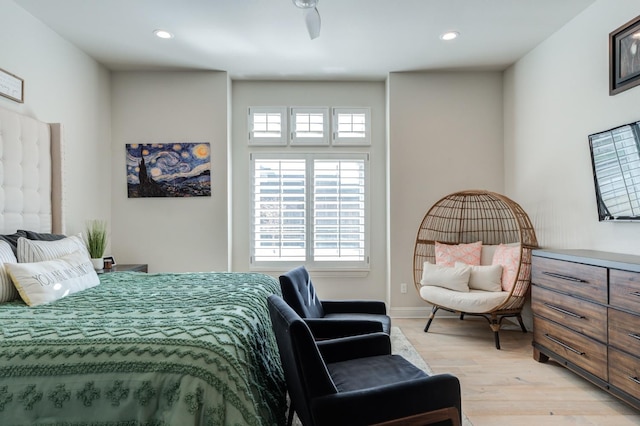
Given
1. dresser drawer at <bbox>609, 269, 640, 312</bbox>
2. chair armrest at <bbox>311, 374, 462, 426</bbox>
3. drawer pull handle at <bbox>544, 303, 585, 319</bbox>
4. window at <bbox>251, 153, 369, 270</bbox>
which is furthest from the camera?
window at <bbox>251, 153, 369, 270</bbox>

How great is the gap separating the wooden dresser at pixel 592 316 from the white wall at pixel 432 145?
1.57m

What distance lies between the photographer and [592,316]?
254cm

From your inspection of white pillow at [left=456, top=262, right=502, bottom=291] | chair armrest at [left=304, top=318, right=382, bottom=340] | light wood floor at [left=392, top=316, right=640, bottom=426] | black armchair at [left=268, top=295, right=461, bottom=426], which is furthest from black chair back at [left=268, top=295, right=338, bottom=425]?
white pillow at [left=456, top=262, right=502, bottom=291]

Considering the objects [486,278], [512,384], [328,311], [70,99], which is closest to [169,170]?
[70,99]

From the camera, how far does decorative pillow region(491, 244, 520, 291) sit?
3.70 metres

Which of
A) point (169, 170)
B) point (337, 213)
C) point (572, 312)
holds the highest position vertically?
point (169, 170)

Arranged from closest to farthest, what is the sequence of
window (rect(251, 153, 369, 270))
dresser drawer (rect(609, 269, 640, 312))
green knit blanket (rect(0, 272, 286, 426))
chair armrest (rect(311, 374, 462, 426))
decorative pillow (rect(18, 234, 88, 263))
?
1. green knit blanket (rect(0, 272, 286, 426))
2. chair armrest (rect(311, 374, 462, 426))
3. dresser drawer (rect(609, 269, 640, 312))
4. decorative pillow (rect(18, 234, 88, 263))
5. window (rect(251, 153, 369, 270))

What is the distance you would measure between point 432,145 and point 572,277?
2.29 meters

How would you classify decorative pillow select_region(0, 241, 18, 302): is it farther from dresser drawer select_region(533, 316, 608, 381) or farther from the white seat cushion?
dresser drawer select_region(533, 316, 608, 381)

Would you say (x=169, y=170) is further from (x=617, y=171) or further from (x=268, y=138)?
(x=617, y=171)

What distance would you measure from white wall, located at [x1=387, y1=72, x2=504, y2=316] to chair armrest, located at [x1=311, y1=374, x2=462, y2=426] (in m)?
2.99

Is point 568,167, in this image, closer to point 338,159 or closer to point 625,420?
point 625,420

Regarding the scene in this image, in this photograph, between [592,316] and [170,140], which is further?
[170,140]

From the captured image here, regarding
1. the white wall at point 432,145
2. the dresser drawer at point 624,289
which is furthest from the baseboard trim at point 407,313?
the dresser drawer at point 624,289
